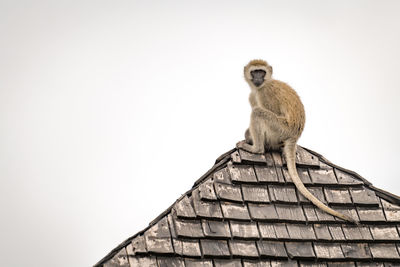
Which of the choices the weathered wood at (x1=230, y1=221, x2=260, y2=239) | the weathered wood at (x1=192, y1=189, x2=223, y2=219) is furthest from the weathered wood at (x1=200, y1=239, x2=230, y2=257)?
the weathered wood at (x1=192, y1=189, x2=223, y2=219)

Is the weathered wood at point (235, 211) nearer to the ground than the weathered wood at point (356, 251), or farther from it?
farther from it

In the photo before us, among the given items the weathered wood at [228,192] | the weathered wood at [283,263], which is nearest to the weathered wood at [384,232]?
the weathered wood at [283,263]

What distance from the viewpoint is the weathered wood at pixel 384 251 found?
24.5 feet

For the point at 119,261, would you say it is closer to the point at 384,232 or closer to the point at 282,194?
the point at 282,194

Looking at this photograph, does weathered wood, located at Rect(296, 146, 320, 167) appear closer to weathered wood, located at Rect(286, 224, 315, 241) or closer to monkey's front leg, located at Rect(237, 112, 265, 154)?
monkey's front leg, located at Rect(237, 112, 265, 154)

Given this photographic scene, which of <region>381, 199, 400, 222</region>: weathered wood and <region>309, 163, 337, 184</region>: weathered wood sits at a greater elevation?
<region>309, 163, 337, 184</region>: weathered wood

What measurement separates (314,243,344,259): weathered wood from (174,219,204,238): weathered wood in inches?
43.5

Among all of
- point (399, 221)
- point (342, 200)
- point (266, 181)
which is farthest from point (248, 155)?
point (399, 221)

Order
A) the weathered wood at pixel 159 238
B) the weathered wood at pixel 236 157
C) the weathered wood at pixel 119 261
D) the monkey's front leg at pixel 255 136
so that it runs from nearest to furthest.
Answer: the weathered wood at pixel 119 261 < the weathered wood at pixel 159 238 < the weathered wood at pixel 236 157 < the monkey's front leg at pixel 255 136

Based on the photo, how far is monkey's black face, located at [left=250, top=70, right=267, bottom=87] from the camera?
10.1 meters

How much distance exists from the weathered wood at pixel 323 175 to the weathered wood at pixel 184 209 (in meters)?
1.44

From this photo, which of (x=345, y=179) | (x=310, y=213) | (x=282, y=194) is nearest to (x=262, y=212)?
(x=282, y=194)

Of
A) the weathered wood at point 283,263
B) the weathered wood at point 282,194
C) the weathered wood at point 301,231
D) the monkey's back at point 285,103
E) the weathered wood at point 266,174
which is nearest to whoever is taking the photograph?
the weathered wood at point 283,263

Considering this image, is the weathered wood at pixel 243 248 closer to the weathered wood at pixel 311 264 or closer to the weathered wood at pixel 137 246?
the weathered wood at pixel 311 264
